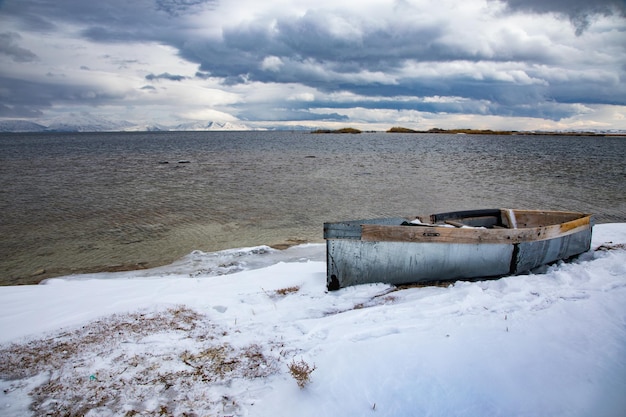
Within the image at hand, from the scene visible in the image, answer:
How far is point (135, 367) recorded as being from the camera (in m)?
4.28

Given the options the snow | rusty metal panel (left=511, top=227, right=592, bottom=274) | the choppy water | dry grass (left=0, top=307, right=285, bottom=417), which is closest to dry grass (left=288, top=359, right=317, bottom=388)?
the snow

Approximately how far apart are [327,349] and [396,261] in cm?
279

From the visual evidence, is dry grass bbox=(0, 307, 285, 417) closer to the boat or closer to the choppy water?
the boat

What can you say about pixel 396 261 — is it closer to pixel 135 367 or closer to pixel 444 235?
pixel 444 235

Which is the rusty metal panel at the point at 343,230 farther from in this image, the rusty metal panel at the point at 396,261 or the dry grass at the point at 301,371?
the dry grass at the point at 301,371

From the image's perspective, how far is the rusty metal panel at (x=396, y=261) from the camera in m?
6.74

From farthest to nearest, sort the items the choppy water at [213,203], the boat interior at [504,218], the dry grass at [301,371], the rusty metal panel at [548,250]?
the choppy water at [213,203]
the boat interior at [504,218]
the rusty metal panel at [548,250]
the dry grass at [301,371]

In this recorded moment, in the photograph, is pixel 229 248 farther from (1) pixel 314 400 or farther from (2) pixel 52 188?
(2) pixel 52 188

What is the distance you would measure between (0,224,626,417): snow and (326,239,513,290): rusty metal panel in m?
0.30

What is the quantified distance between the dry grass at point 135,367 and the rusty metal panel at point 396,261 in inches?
95.3

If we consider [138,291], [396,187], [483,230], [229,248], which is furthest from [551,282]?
[396,187]

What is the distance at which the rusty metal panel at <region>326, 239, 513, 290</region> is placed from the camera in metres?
6.74

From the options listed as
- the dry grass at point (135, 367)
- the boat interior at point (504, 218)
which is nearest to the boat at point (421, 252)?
the boat interior at point (504, 218)

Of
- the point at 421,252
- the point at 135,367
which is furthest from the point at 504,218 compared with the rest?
the point at 135,367
